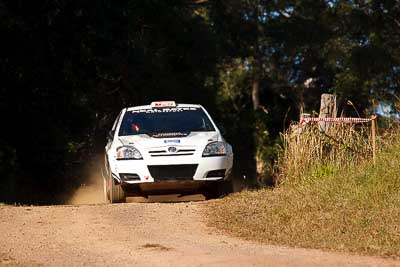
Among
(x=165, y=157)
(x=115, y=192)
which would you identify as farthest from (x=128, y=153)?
(x=115, y=192)

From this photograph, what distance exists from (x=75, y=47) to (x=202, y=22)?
9528mm

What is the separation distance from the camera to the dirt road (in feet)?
26.5

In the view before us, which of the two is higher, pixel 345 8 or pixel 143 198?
pixel 345 8

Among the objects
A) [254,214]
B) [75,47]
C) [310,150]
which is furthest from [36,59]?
[254,214]

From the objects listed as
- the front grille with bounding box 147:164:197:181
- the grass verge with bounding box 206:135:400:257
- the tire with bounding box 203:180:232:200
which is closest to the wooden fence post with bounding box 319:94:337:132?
the grass verge with bounding box 206:135:400:257

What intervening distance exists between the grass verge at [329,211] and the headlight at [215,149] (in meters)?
0.85

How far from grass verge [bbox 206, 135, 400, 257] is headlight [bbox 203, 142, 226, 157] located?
2.78 ft

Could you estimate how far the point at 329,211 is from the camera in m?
10.2

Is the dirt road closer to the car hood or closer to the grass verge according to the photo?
the grass verge

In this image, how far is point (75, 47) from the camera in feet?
71.6

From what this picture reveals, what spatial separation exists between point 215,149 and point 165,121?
1.37 meters

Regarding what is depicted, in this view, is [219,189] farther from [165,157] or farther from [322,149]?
[322,149]

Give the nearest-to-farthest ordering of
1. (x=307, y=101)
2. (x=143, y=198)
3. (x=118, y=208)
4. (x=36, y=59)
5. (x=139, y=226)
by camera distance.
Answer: (x=139, y=226)
(x=118, y=208)
(x=143, y=198)
(x=36, y=59)
(x=307, y=101)

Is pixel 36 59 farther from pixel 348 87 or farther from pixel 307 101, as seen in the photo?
pixel 307 101
